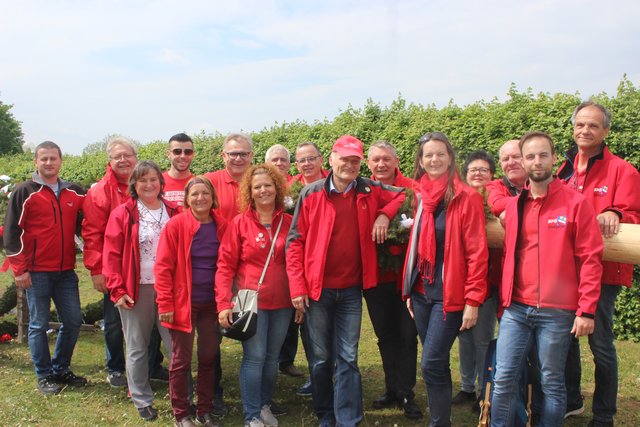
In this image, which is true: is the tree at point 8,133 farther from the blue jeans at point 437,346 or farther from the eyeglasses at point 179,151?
the blue jeans at point 437,346

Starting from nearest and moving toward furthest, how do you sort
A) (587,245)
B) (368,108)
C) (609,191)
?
(587,245), (609,191), (368,108)

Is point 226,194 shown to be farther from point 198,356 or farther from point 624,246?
point 624,246

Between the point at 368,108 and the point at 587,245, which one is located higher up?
the point at 368,108

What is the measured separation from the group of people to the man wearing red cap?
2 centimetres

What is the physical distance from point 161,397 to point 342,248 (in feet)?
8.78

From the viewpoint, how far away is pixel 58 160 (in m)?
5.79

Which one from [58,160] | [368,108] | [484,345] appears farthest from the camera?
[368,108]

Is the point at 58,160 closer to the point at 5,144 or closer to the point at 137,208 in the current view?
the point at 137,208

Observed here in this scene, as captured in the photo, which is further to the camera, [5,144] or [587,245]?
[5,144]

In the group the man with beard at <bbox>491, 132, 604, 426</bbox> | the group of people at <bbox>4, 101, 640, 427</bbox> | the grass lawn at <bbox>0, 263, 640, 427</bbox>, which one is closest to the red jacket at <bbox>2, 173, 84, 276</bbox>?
the group of people at <bbox>4, 101, 640, 427</bbox>

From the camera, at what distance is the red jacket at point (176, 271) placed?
4.55 meters

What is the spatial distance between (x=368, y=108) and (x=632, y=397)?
6762 mm

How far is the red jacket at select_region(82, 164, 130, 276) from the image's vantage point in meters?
5.45

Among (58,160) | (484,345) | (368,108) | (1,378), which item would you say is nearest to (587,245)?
(484,345)
